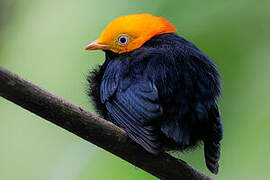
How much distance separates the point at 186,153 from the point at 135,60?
0.75 meters

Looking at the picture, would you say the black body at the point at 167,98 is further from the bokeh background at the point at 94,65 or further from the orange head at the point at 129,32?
the orange head at the point at 129,32

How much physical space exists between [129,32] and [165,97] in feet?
2.85

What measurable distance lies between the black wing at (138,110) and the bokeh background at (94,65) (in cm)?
21

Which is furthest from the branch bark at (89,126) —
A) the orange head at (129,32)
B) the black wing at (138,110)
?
the orange head at (129,32)

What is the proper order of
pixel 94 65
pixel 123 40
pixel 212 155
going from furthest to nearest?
pixel 123 40 < pixel 94 65 < pixel 212 155

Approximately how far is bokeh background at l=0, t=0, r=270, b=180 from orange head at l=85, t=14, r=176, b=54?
0.37 feet

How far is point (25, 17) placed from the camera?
11.3 feet

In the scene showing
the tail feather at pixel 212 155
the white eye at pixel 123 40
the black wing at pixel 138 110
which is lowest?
the tail feather at pixel 212 155

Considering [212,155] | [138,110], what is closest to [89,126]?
[138,110]

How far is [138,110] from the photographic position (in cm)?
276

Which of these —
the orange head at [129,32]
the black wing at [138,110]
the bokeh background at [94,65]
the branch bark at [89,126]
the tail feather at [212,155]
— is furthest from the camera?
the orange head at [129,32]

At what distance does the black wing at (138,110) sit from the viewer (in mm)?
2631

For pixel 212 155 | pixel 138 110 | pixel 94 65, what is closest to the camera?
pixel 138 110

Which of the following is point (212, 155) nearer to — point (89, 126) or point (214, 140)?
point (214, 140)
